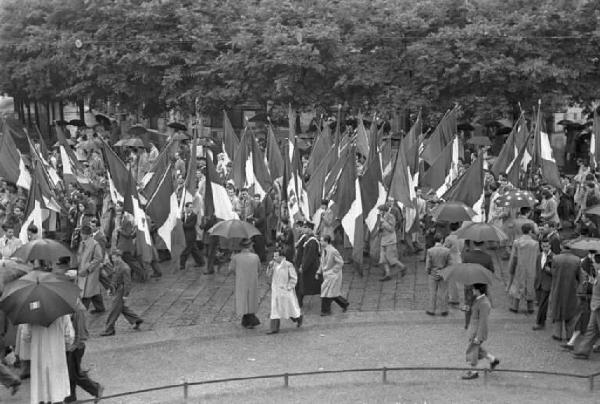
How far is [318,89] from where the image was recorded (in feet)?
106

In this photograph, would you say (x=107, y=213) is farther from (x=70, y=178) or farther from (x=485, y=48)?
(x=485, y=48)

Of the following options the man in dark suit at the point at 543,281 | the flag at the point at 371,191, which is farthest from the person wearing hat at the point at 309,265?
the man in dark suit at the point at 543,281

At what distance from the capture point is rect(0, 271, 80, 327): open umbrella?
10.4m

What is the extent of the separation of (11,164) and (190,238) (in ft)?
15.8

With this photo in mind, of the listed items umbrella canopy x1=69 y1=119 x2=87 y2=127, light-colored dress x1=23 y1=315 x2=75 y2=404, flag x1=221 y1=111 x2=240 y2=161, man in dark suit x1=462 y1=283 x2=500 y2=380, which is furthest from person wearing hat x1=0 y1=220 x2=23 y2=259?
umbrella canopy x1=69 y1=119 x2=87 y2=127

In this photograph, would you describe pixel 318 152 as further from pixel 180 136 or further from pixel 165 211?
pixel 180 136

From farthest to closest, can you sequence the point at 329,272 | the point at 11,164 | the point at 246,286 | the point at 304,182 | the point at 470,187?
the point at 11,164 → the point at 304,182 → the point at 470,187 → the point at 329,272 → the point at 246,286

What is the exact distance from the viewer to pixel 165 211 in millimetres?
17797

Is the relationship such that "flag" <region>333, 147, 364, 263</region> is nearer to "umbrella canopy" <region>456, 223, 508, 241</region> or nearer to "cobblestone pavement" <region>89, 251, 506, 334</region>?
"cobblestone pavement" <region>89, 251, 506, 334</region>

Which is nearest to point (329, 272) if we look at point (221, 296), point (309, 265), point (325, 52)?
point (309, 265)

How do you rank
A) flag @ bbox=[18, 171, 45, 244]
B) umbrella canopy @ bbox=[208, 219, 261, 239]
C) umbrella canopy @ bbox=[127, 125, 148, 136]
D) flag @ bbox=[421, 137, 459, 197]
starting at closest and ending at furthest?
umbrella canopy @ bbox=[208, 219, 261, 239] < flag @ bbox=[18, 171, 45, 244] < flag @ bbox=[421, 137, 459, 197] < umbrella canopy @ bbox=[127, 125, 148, 136]

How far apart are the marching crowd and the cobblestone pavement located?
30cm

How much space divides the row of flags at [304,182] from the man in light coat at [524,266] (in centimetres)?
318

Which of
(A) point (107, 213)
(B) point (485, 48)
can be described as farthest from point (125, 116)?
(A) point (107, 213)
